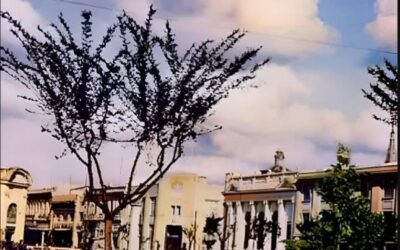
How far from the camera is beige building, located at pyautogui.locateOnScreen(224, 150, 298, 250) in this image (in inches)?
196

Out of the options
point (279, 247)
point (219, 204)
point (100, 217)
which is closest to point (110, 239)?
point (100, 217)

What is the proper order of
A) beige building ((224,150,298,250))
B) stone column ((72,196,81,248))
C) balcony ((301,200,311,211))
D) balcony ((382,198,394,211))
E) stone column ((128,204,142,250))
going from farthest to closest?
balcony ((301,200,311,211)) → balcony ((382,198,394,211)) → beige building ((224,150,298,250)) → stone column ((128,204,142,250)) → stone column ((72,196,81,248))

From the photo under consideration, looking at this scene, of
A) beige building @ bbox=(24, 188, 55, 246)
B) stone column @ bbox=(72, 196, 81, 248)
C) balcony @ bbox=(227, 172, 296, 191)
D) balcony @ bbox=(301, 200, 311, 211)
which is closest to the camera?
beige building @ bbox=(24, 188, 55, 246)

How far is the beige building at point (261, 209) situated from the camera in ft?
16.4

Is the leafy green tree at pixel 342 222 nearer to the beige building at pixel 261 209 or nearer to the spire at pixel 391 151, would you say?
the beige building at pixel 261 209

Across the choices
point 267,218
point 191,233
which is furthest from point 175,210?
point 267,218

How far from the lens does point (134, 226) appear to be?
4.53 metres

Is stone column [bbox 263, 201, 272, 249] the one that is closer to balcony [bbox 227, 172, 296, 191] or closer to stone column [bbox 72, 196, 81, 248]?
balcony [bbox 227, 172, 296, 191]

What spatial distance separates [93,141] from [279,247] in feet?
4.97

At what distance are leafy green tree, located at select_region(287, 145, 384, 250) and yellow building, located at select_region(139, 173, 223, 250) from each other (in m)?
0.79

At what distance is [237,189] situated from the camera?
193 inches

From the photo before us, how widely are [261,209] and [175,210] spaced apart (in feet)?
2.16

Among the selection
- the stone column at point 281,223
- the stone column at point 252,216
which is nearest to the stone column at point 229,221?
the stone column at point 252,216

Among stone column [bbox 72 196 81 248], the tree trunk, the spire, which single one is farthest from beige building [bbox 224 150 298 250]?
stone column [bbox 72 196 81 248]
